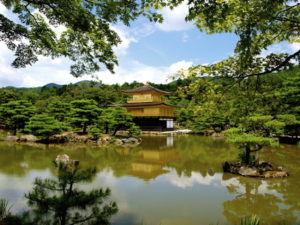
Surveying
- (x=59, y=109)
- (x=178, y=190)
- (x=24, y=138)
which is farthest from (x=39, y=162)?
(x=59, y=109)

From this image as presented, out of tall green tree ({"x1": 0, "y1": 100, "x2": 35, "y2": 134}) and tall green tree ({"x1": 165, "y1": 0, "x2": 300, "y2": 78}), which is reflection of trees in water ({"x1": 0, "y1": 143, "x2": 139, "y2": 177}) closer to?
tall green tree ({"x1": 165, "y1": 0, "x2": 300, "y2": 78})

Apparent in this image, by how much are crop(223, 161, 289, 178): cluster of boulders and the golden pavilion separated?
15756 mm

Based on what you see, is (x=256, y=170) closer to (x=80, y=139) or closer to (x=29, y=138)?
(x=80, y=139)

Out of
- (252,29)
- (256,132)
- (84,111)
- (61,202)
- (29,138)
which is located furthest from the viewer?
(84,111)

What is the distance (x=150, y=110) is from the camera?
2284 cm

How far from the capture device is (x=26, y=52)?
2.93m

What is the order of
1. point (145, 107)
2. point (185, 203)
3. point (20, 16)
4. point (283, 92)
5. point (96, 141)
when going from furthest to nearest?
point (145, 107)
point (96, 141)
point (283, 92)
point (185, 203)
point (20, 16)

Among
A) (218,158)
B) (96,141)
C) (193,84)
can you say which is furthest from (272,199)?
(96,141)

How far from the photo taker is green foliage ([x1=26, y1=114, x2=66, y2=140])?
524 inches

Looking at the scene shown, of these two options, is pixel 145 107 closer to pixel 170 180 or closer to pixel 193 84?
pixel 170 180

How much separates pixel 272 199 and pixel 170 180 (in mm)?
2650

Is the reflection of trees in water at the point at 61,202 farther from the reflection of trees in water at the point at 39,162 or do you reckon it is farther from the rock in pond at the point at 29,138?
the rock in pond at the point at 29,138

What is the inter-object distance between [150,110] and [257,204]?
18691 mm

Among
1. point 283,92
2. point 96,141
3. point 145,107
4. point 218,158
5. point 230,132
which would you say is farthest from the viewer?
point 145,107
